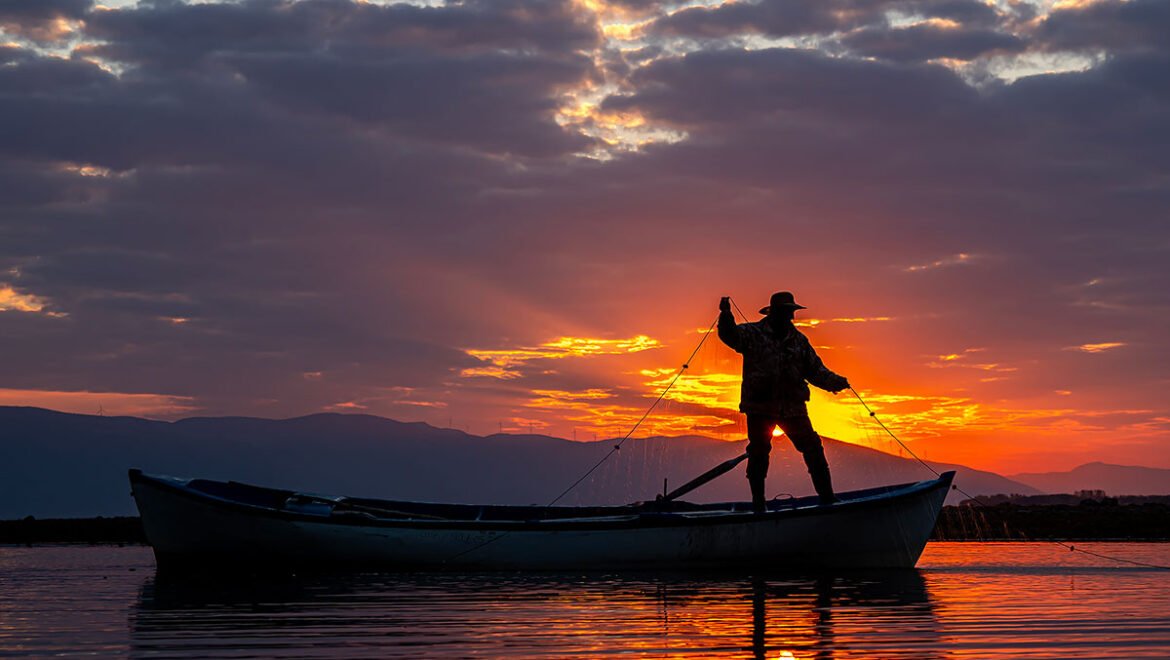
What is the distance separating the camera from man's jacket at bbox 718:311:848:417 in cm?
2462

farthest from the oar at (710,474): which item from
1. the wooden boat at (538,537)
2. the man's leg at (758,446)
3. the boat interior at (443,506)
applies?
the wooden boat at (538,537)

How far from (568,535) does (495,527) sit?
137cm

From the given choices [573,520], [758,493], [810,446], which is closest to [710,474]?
[758,493]

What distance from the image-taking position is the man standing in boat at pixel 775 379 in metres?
24.6

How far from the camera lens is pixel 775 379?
2462 cm

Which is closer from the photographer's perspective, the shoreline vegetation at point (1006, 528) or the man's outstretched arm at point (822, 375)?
the man's outstretched arm at point (822, 375)

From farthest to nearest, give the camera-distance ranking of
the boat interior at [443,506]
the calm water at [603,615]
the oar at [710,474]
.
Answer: the boat interior at [443,506] < the oar at [710,474] < the calm water at [603,615]

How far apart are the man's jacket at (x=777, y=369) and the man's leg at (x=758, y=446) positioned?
170 millimetres

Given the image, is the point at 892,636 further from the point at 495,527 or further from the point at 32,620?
the point at 495,527

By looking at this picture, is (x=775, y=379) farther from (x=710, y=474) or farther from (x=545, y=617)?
(x=545, y=617)

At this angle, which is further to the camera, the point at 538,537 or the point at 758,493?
the point at 538,537

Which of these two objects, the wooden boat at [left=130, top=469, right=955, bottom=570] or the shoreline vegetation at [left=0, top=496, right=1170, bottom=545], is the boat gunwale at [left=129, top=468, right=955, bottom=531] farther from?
the shoreline vegetation at [left=0, top=496, right=1170, bottom=545]

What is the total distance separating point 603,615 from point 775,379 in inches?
377

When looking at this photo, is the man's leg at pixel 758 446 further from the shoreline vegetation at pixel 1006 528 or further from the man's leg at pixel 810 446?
the shoreline vegetation at pixel 1006 528
